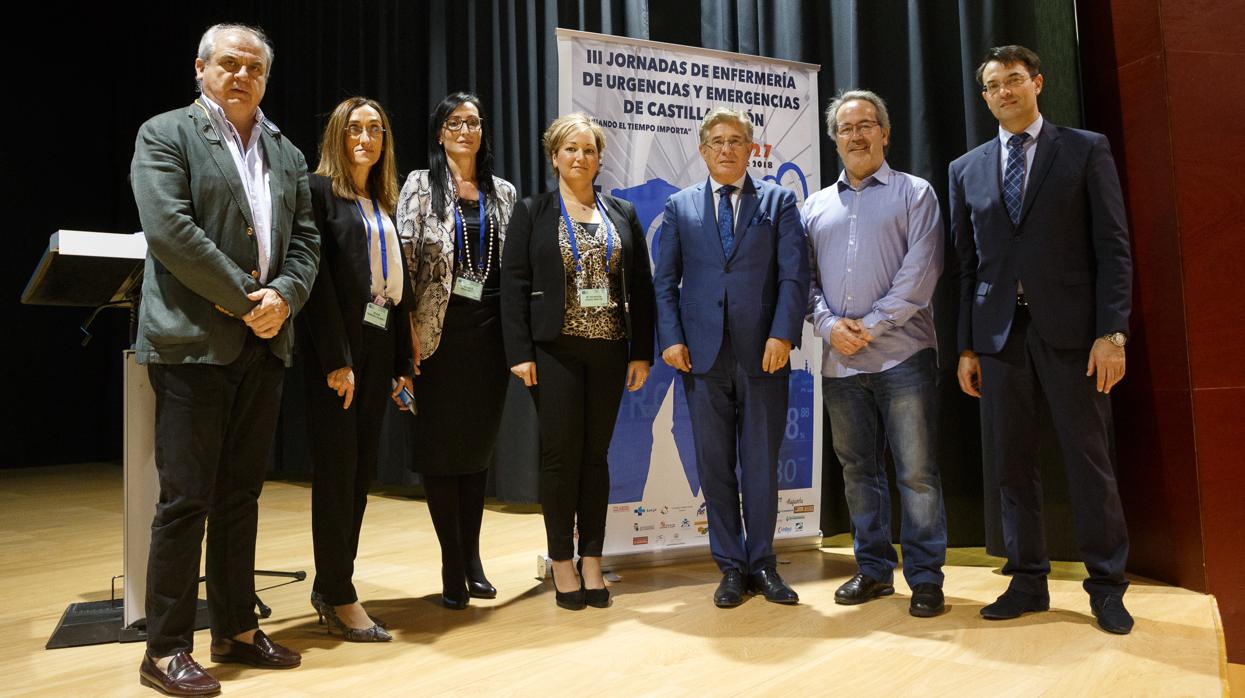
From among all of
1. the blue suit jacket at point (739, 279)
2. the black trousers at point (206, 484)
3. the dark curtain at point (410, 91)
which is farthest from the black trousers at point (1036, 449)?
the black trousers at point (206, 484)

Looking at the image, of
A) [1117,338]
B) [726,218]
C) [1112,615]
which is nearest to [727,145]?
[726,218]

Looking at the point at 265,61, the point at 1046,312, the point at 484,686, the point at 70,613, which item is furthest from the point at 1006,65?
the point at 70,613

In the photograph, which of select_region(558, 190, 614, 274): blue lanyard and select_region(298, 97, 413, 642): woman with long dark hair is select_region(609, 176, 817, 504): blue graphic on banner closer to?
select_region(558, 190, 614, 274): blue lanyard

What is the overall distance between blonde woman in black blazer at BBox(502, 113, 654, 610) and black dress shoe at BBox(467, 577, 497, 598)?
0.28 m

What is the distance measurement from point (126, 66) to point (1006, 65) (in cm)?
854

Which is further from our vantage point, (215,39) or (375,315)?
(375,315)

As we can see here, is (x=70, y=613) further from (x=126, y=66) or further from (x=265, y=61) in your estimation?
(x=126, y=66)

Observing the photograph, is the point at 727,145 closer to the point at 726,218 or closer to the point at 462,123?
the point at 726,218

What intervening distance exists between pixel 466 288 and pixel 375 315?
342 mm

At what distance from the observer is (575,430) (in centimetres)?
268

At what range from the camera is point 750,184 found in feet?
9.25

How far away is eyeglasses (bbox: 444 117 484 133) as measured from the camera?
8.94 feet

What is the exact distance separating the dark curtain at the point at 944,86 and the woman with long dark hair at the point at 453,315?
6.13 feet

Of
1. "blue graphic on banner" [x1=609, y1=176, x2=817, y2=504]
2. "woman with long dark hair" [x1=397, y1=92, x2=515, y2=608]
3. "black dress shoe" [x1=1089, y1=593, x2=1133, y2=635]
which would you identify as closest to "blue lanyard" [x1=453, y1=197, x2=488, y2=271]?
"woman with long dark hair" [x1=397, y1=92, x2=515, y2=608]
